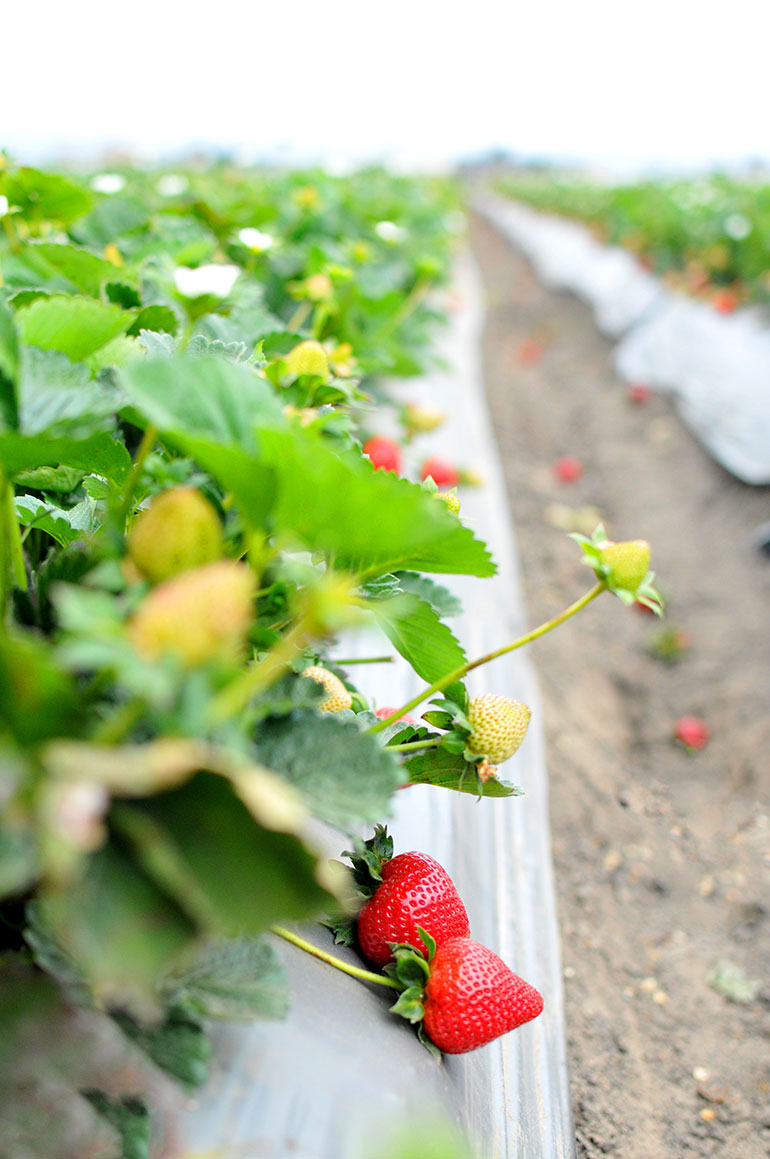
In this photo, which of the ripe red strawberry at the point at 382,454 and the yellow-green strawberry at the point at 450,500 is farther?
the ripe red strawberry at the point at 382,454

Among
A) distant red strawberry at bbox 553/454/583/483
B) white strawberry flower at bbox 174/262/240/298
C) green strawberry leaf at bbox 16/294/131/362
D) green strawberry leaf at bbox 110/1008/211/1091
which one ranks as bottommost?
distant red strawberry at bbox 553/454/583/483

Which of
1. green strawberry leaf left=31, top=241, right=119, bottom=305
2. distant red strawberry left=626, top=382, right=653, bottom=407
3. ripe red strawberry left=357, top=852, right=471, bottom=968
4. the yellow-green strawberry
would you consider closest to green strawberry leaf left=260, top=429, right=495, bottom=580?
the yellow-green strawberry

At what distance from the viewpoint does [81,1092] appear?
0.56 meters

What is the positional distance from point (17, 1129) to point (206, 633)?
37cm

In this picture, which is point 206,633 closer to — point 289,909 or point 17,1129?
point 289,909

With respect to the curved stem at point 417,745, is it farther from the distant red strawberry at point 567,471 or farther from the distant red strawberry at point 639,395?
the distant red strawberry at point 639,395

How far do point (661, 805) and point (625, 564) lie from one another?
156 centimetres

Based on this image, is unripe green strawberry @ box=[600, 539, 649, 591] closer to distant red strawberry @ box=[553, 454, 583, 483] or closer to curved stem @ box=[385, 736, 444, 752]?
curved stem @ box=[385, 736, 444, 752]

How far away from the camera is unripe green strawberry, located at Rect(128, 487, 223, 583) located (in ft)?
1.57

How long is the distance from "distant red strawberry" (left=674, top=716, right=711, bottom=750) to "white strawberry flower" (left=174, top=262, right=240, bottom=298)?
6.20 feet

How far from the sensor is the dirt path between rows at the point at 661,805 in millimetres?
1397

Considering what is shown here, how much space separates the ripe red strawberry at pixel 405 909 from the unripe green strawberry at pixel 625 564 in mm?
343

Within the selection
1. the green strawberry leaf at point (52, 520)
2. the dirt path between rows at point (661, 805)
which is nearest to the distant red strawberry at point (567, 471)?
the dirt path between rows at point (661, 805)

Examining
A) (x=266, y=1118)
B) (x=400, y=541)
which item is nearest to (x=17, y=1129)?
(x=266, y=1118)
